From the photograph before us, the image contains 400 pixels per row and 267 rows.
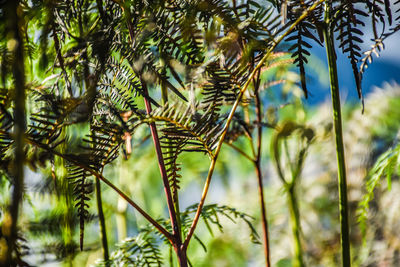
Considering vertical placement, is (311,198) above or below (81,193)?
below

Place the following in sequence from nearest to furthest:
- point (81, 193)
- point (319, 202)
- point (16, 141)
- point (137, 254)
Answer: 1. point (16, 141)
2. point (81, 193)
3. point (137, 254)
4. point (319, 202)

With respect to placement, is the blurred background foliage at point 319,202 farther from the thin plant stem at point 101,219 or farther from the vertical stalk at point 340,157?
the vertical stalk at point 340,157

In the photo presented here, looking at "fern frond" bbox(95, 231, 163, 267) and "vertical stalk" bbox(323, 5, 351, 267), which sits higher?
"vertical stalk" bbox(323, 5, 351, 267)

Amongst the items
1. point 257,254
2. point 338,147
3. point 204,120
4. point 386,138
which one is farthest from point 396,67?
point 204,120

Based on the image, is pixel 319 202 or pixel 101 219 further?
pixel 319 202

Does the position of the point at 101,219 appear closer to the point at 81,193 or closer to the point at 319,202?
the point at 81,193

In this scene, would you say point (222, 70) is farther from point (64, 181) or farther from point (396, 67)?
point (396, 67)

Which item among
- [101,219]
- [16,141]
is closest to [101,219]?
[101,219]

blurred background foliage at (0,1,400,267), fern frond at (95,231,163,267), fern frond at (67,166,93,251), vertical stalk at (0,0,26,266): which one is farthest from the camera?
blurred background foliage at (0,1,400,267)

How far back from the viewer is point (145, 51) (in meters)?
0.36

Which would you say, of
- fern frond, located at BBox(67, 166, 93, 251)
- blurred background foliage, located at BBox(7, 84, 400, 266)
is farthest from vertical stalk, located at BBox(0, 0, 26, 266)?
blurred background foliage, located at BBox(7, 84, 400, 266)

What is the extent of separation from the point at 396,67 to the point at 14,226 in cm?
171

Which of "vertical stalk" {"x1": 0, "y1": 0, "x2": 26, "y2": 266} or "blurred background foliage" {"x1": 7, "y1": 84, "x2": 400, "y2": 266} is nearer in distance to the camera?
"vertical stalk" {"x1": 0, "y1": 0, "x2": 26, "y2": 266}

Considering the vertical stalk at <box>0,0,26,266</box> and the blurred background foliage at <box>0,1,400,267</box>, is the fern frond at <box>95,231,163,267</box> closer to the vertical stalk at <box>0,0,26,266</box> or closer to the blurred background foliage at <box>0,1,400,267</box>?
the vertical stalk at <box>0,0,26,266</box>
